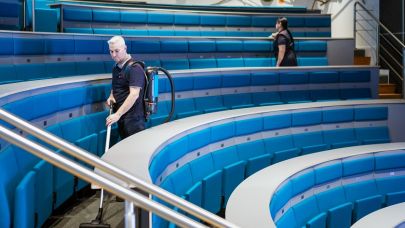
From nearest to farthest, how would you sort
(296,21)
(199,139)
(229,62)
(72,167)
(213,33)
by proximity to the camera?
(72,167), (199,139), (229,62), (213,33), (296,21)

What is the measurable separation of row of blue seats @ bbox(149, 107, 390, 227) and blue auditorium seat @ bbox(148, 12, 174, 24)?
114 cm

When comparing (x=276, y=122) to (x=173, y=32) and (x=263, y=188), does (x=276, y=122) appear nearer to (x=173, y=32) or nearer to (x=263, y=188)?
(x=263, y=188)

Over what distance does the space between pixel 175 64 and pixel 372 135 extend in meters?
0.81

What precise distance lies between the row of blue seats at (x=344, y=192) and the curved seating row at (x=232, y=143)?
8.1 inches

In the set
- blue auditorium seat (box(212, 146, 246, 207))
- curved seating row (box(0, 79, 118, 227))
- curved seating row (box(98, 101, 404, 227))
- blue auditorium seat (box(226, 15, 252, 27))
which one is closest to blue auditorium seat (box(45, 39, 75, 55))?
curved seating row (box(0, 79, 118, 227))

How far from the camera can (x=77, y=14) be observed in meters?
2.44

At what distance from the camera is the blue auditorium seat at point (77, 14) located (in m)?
2.40

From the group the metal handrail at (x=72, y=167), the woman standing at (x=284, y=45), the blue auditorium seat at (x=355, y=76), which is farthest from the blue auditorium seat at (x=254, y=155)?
the metal handrail at (x=72, y=167)

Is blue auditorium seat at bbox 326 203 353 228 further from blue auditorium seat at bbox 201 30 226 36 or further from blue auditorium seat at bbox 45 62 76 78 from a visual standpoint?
blue auditorium seat at bbox 201 30 226 36

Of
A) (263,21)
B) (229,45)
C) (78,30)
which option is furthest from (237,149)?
(263,21)

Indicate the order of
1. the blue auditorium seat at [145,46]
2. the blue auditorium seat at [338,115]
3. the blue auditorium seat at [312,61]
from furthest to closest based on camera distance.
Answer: the blue auditorium seat at [312,61] → the blue auditorium seat at [145,46] → the blue auditorium seat at [338,115]

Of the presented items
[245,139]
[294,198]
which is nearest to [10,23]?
[245,139]

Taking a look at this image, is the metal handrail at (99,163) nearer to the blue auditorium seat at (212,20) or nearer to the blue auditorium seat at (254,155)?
the blue auditorium seat at (254,155)

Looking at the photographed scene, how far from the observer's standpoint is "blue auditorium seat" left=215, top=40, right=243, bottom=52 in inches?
97.7
